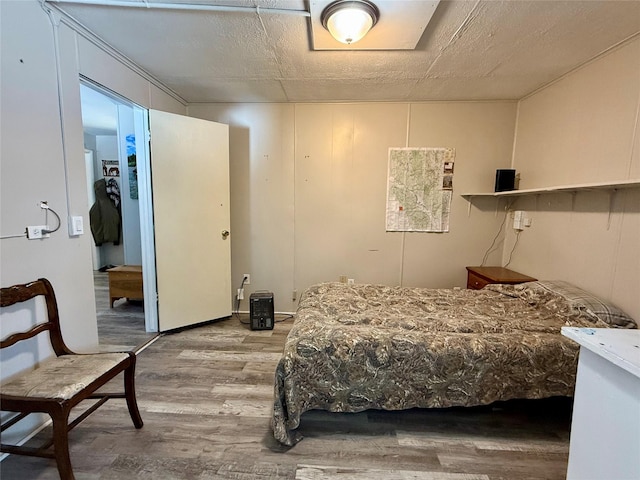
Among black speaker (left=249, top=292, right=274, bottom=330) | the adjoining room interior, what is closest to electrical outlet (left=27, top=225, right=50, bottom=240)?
the adjoining room interior

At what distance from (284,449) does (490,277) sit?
2.38m

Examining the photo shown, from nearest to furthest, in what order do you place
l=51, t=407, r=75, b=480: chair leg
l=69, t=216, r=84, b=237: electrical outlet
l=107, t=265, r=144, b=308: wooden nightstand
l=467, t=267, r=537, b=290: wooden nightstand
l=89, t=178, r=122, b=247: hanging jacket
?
Answer: l=51, t=407, r=75, b=480: chair leg → l=69, t=216, r=84, b=237: electrical outlet → l=467, t=267, r=537, b=290: wooden nightstand → l=107, t=265, r=144, b=308: wooden nightstand → l=89, t=178, r=122, b=247: hanging jacket

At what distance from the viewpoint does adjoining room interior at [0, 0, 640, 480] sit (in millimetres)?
1574

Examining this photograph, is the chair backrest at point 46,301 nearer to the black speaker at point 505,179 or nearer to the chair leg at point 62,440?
A: the chair leg at point 62,440

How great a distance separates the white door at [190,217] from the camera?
2.83 m

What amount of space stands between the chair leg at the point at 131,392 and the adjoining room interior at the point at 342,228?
10 cm

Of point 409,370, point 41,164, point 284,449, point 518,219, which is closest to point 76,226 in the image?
point 41,164

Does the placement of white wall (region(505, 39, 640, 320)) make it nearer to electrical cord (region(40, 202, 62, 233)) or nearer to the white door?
the white door

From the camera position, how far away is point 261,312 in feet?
10.3

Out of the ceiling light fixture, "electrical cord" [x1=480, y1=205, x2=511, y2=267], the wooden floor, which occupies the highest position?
the ceiling light fixture

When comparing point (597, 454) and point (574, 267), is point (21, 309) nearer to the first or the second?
point (597, 454)

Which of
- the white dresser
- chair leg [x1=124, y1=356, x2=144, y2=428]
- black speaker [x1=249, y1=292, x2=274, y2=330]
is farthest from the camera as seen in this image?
black speaker [x1=249, y1=292, x2=274, y2=330]

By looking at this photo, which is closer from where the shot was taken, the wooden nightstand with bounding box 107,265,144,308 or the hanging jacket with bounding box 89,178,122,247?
the wooden nightstand with bounding box 107,265,144,308

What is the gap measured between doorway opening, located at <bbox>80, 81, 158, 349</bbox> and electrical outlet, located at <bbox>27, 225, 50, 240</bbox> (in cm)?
37
